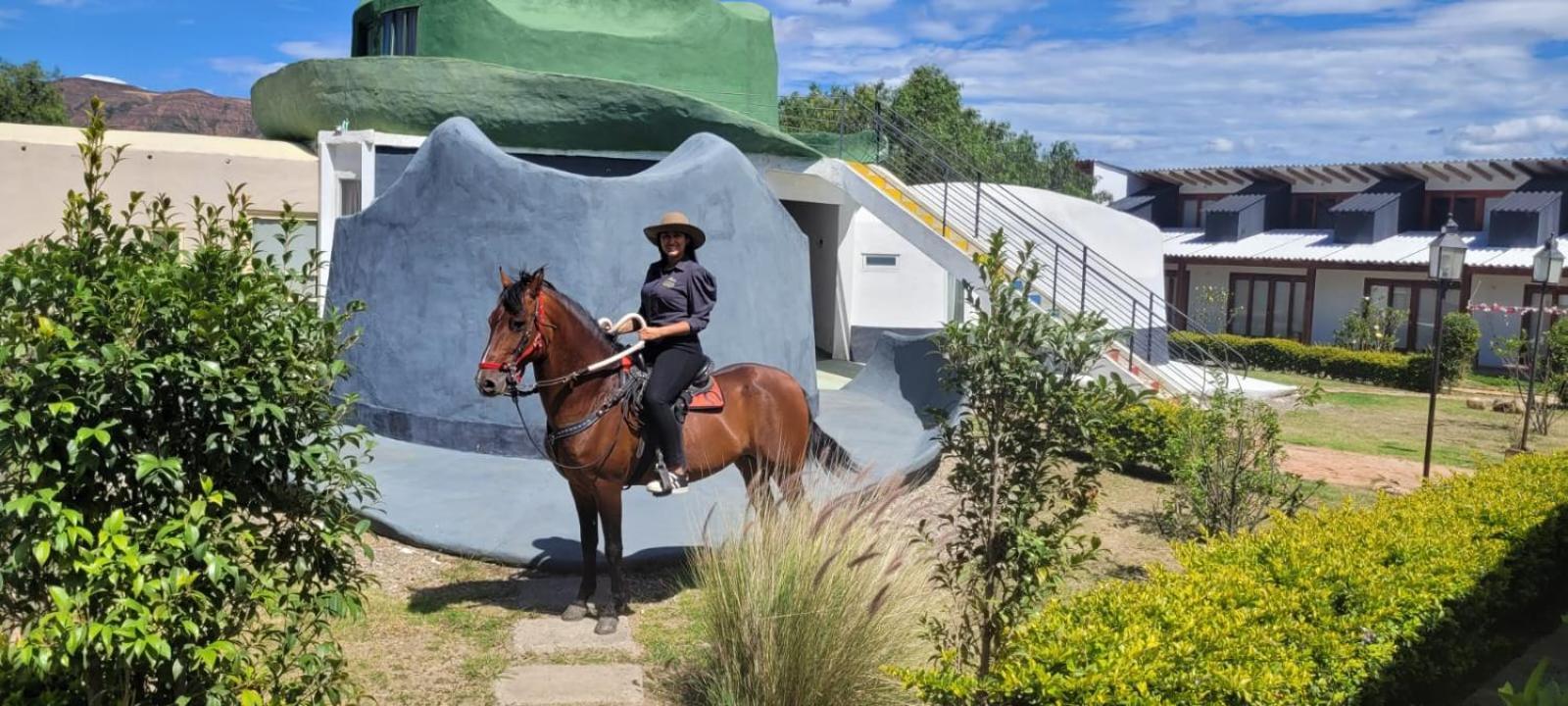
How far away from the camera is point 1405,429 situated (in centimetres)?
1853

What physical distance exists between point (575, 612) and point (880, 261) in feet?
50.0

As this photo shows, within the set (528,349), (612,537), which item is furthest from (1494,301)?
(528,349)

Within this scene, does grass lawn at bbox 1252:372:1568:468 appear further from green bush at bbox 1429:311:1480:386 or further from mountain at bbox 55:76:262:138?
mountain at bbox 55:76:262:138

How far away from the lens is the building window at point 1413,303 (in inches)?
1189

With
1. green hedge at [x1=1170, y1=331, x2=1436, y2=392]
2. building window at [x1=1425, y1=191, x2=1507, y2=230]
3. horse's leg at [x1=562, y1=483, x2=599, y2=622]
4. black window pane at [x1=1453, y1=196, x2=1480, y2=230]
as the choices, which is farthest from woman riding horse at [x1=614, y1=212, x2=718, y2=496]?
black window pane at [x1=1453, y1=196, x2=1480, y2=230]

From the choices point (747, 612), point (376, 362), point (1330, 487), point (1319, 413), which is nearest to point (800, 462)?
point (747, 612)

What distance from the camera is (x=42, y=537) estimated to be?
3914 mm

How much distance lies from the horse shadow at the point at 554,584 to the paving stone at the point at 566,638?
29 centimetres

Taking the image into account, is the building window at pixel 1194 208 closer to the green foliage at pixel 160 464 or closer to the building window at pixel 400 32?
the building window at pixel 400 32

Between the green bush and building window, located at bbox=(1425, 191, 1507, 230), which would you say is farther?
building window, located at bbox=(1425, 191, 1507, 230)

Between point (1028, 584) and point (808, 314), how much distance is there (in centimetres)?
806

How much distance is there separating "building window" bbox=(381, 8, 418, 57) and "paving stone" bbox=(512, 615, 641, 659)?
12147 millimetres

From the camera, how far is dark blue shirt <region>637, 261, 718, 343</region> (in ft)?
25.2

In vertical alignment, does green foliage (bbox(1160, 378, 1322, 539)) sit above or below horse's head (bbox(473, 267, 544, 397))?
below
